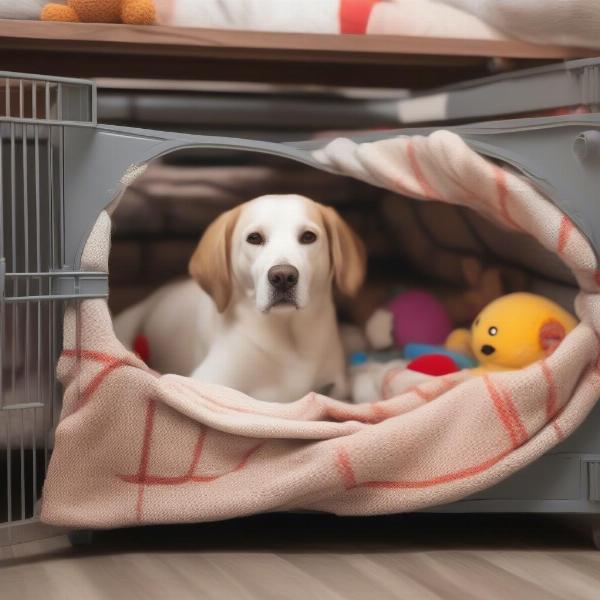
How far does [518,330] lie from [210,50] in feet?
2.07

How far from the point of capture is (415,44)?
1.58 m

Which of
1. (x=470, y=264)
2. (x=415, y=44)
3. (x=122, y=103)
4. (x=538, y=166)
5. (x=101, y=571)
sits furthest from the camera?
(x=122, y=103)

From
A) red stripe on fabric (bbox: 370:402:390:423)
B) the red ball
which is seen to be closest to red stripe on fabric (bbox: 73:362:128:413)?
red stripe on fabric (bbox: 370:402:390:423)

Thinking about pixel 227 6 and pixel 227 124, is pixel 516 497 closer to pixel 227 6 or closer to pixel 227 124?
pixel 227 6

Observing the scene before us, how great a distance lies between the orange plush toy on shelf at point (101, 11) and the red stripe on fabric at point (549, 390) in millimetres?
773

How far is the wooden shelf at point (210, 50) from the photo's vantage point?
1.51 meters

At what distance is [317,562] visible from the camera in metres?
1.33

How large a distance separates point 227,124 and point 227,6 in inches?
18.4

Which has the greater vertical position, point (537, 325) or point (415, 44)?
point (415, 44)

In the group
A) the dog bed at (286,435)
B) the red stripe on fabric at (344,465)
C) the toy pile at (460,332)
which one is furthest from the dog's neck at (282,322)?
the red stripe on fabric at (344,465)

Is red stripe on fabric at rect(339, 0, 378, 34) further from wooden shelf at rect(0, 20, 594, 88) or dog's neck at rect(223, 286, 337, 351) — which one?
dog's neck at rect(223, 286, 337, 351)

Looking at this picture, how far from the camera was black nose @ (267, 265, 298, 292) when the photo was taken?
1500 millimetres

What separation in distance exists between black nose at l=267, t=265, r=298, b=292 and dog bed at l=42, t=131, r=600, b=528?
0.20m

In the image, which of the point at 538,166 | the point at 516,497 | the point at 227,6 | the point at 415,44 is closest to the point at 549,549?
the point at 516,497
